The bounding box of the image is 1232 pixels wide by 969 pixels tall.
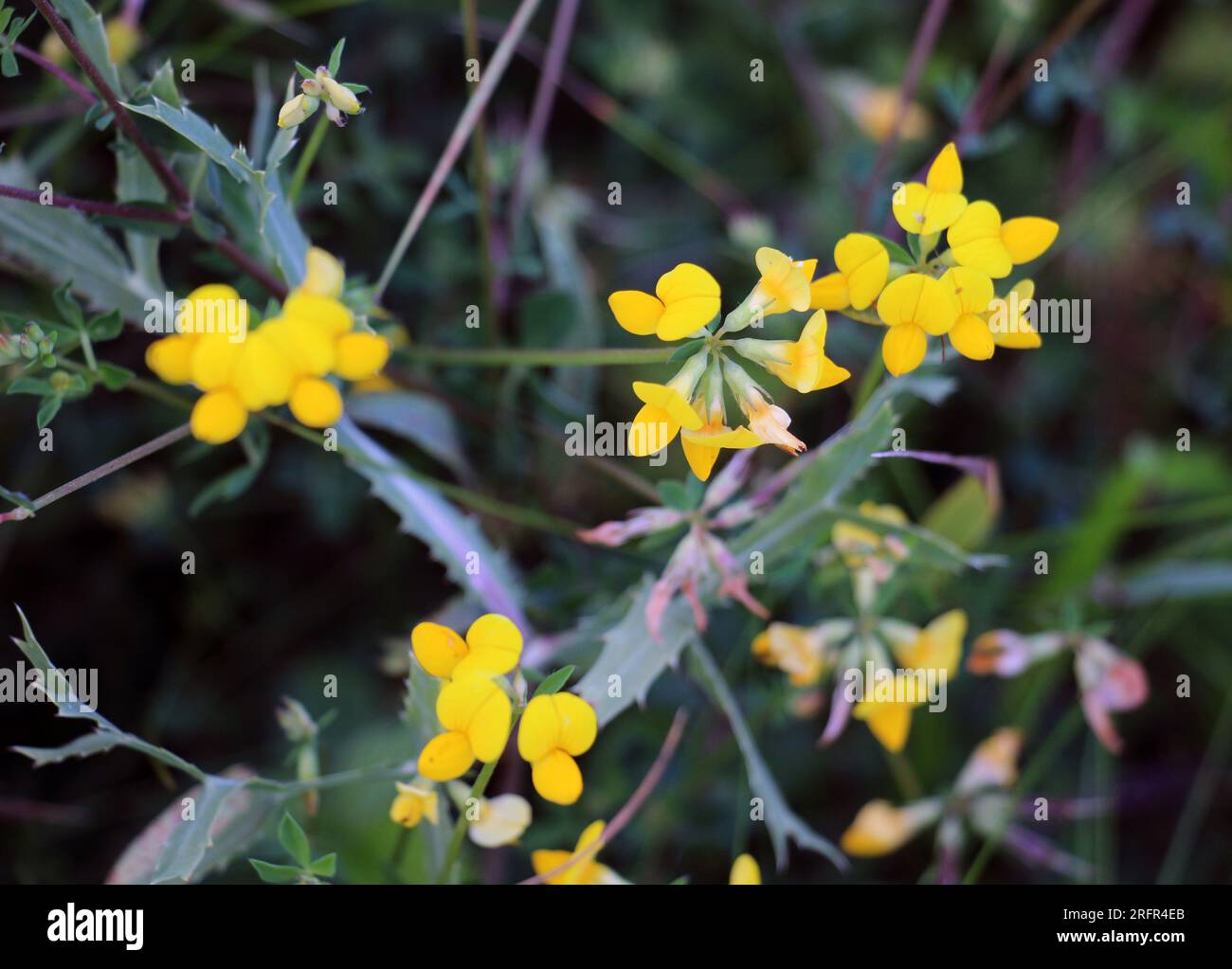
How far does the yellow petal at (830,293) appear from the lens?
1261mm

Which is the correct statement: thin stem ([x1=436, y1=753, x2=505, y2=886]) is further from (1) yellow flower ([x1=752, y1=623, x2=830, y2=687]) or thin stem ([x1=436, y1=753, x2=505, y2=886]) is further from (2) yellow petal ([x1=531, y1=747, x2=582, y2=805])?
(1) yellow flower ([x1=752, y1=623, x2=830, y2=687])

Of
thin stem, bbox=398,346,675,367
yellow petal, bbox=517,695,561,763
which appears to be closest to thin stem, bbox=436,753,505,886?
yellow petal, bbox=517,695,561,763

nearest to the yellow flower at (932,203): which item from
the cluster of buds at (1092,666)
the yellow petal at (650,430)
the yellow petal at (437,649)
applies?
the yellow petal at (650,430)

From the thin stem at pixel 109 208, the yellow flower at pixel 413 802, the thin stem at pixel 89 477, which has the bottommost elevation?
the yellow flower at pixel 413 802

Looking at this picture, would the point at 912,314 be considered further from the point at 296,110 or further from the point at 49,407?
the point at 49,407

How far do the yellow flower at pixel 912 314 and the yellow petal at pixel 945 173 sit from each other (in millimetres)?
121

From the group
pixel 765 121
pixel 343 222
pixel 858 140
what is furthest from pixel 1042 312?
pixel 343 222

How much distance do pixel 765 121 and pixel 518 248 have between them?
1.02m

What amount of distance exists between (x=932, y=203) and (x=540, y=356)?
22.8 inches

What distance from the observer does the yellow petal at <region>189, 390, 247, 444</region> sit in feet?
3.57

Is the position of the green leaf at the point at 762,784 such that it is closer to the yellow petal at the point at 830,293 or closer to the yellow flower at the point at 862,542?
the yellow flower at the point at 862,542

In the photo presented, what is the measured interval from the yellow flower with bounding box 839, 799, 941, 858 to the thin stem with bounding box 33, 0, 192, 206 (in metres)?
1.57

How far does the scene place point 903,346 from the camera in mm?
1248
